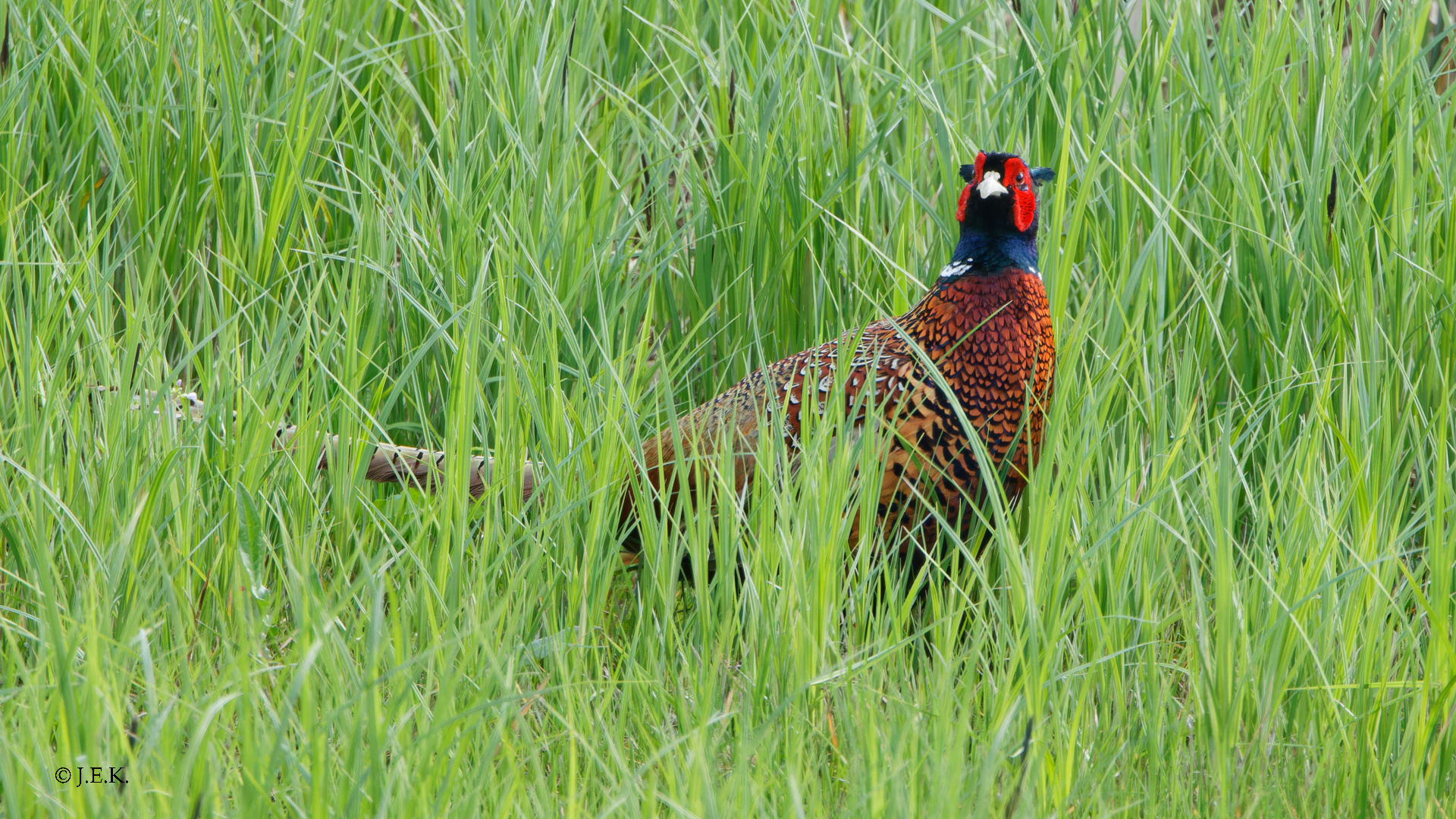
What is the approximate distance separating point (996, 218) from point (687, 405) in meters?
0.92

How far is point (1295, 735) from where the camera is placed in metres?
1.99

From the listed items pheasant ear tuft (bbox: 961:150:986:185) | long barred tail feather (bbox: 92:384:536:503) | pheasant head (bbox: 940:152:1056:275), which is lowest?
long barred tail feather (bbox: 92:384:536:503)

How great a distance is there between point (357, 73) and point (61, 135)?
29.4 inches

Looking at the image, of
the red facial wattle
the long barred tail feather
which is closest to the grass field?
the long barred tail feather

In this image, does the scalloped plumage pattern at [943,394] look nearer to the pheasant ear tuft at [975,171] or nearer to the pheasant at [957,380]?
the pheasant at [957,380]

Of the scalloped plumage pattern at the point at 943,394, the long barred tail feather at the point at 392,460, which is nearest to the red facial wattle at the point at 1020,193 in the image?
the scalloped plumage pattern at the point at 943,394

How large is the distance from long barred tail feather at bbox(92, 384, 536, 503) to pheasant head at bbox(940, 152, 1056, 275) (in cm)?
101

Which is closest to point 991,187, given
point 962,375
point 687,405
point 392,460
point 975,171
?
point 975,171

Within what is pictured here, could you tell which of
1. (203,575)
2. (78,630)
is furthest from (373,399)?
(78,630)

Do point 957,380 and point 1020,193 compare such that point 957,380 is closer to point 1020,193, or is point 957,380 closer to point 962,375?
point 962,375

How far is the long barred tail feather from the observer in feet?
7.76

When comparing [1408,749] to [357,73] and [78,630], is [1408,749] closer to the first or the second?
[78,630]

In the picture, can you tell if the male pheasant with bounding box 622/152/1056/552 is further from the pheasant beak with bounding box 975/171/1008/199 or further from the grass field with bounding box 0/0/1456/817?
the grass field with bounding box 0/0/1456/817

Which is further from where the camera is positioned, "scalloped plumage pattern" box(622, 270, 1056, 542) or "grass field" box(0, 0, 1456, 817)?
"scalloped plumage pattern" box(622, 270, 1056, 542)
